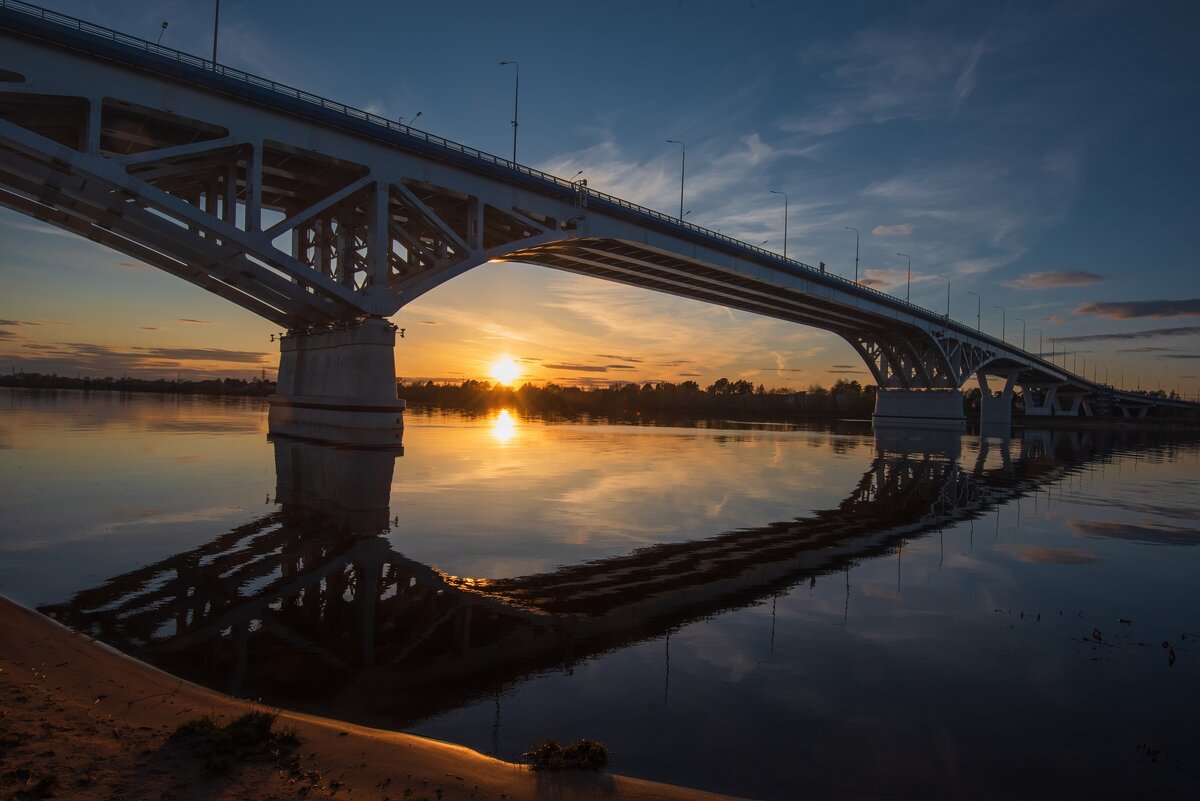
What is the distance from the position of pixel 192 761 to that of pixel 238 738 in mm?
307

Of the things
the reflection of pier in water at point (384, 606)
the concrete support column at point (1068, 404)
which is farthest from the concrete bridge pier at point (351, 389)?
the concrete support column at point (1068, 404)

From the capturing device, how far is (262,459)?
2656 centimetres

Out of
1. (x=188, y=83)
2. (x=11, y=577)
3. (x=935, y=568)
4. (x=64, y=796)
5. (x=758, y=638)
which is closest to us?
(x=64, y=796)

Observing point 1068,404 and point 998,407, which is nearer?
point 998,407

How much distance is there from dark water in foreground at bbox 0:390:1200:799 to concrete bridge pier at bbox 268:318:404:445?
54.3 feet

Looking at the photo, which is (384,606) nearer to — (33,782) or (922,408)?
(33,782)

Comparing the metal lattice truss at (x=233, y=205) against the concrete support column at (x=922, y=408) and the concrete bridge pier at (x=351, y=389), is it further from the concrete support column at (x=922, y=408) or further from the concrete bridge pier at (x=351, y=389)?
the concrete support column at (x=922, y=408)

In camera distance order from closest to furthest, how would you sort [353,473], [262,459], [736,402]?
[353,473]
[262,459]
[736,402]

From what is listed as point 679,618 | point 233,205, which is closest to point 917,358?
point 233,205

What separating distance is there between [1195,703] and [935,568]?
18.7 ft

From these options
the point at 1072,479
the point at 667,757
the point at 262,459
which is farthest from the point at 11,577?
the point at 1072,479

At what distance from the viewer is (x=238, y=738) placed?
4.64 m

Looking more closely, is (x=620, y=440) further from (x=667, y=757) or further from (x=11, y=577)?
(x=667, y=757)

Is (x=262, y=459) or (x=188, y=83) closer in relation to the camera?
(x=262, y=459)
